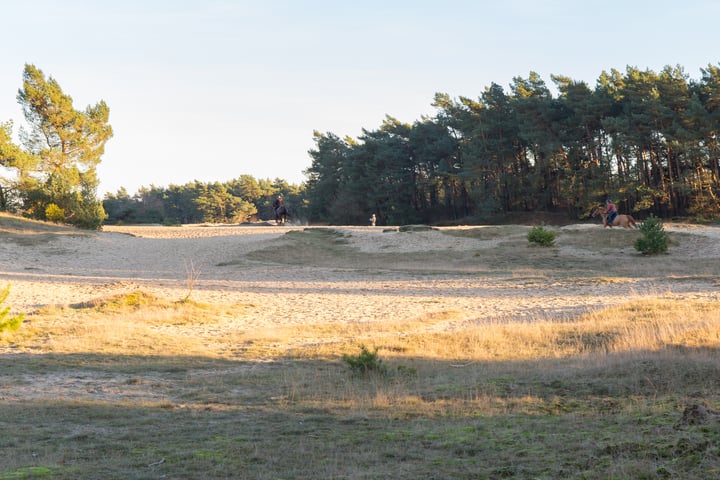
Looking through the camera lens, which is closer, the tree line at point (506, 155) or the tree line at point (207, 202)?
the tree line at point (506, 155)

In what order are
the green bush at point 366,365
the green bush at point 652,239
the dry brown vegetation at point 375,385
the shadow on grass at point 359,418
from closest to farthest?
1. the shadow on grass at point 359,418
2. the dry brown vegetation at point 375,385
3. the green bush at point 366,365
4. the green bush at point 652,239

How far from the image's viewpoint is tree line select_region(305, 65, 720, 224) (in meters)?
44.8

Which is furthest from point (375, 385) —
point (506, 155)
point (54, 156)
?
point (506, 155)

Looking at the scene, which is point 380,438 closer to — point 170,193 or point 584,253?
point 584,253

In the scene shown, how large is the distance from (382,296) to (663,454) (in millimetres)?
16174

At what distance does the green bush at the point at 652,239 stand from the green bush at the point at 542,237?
3615 mm

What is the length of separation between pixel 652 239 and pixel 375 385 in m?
22.8

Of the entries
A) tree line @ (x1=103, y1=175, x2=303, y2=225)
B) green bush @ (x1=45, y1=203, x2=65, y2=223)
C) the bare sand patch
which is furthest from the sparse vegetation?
tree line @ (x1=103, y1=175, x2=303, y2=225)

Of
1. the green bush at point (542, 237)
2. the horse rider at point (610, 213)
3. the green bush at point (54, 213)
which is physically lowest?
the green bush at point (542, 237)

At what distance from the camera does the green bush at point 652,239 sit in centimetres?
2819

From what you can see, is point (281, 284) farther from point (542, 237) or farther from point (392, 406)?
point (392, 406)

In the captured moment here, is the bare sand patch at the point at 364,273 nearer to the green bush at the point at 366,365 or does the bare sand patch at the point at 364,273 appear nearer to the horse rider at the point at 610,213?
the horse rider at the point at 610,213

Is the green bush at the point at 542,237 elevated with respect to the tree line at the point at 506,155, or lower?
lower

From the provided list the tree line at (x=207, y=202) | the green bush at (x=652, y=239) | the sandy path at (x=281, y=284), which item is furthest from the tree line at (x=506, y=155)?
the tree line at (x=207, y=202)
